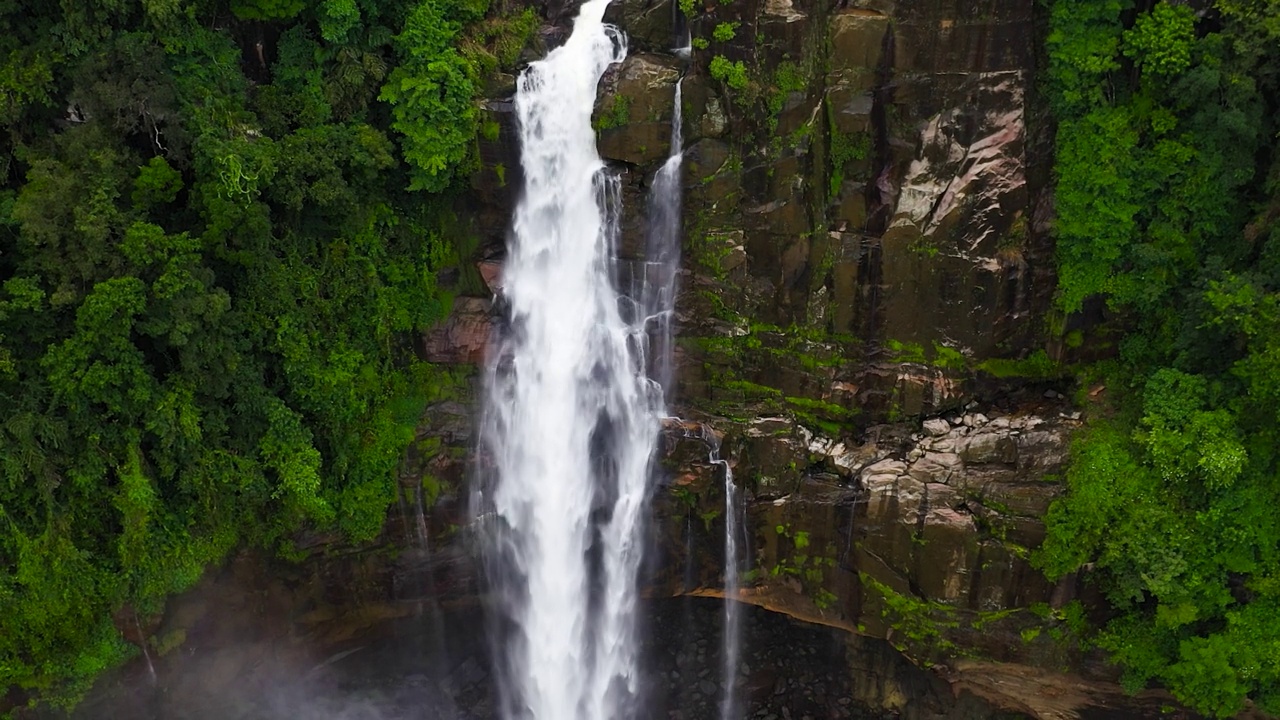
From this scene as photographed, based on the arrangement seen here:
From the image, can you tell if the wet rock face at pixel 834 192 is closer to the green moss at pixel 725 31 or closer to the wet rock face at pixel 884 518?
the green moss at pixel 725 31

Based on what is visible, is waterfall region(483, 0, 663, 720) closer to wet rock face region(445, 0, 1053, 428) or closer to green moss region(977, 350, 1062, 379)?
wet rock face region(445, 0, 1053, 428)

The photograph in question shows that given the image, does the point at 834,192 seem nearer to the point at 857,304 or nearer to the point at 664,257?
the point at 857,304

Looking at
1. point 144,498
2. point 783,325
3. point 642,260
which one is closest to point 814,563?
point 783,325

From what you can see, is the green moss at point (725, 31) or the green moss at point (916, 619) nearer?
the green moss at point (725, 31)

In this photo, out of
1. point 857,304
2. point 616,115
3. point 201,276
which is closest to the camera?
point 201,276

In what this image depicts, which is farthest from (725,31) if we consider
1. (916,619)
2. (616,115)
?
(916,619)

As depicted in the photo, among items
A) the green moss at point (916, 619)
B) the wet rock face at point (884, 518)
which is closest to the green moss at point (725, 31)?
the wet rock face at point (884, 518)
